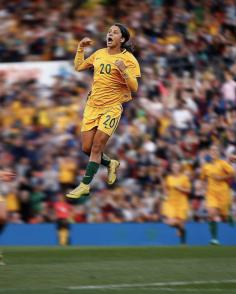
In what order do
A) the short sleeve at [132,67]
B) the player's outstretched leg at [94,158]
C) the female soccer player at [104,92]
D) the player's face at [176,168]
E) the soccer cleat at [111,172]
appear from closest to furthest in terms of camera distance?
the short sleeve at [132,67], the female soccer player at [104,92], the player's outstretched leg at [94,158], the soccer cleat at [111,172], the player's face at [176,168]

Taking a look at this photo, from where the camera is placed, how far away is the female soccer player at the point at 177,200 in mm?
18484

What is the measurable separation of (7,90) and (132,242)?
13.4ft

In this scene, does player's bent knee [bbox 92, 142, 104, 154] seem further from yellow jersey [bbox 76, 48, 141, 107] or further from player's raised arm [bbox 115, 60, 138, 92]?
player's raised arm [bbox 115, 60, 138, 92]

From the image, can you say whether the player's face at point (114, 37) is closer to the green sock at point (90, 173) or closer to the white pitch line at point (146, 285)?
the green sock at point (90, 173)

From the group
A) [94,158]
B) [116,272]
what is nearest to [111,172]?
[94,158]

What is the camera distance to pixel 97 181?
19.2 m

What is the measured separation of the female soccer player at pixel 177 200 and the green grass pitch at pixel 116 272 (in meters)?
5.28

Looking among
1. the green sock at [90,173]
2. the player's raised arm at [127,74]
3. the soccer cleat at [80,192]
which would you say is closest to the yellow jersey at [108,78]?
the player's raised arm at [127,74]

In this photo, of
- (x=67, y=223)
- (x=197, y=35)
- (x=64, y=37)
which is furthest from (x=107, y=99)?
(x=197, y=35)

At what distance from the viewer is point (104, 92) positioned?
469 inches

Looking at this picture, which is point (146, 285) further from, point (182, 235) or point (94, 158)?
point (182, 235)

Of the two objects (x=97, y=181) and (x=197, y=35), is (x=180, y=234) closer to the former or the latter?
(x=97, y=181)

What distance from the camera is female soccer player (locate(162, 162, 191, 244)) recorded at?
18484 mm

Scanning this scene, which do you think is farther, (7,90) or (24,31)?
(24,31)
